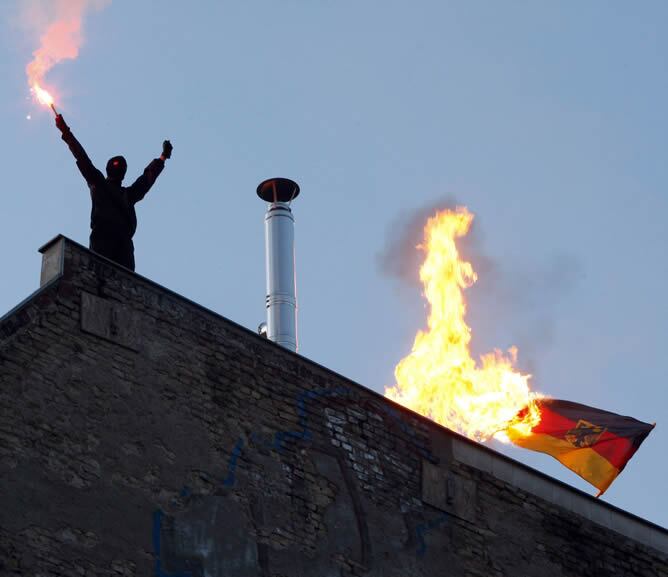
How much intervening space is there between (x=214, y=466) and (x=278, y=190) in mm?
8244

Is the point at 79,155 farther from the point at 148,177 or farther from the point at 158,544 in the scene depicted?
the point at 158,544

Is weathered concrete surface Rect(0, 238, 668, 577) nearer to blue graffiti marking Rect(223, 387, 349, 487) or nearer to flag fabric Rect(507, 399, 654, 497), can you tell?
blue graffiti marking Rect(223, 387, 349, 487)

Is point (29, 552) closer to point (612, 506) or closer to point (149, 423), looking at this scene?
point (149, 423)

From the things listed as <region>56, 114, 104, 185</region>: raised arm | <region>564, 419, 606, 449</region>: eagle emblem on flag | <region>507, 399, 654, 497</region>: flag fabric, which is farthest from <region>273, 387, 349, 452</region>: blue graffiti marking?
<region>564, 419, 606, 449</region>: eagle emblem on flag

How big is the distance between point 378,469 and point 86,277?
400 centimetres

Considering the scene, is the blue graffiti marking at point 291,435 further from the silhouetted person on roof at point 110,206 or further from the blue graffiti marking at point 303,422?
the silhouetted person on roof at point 110,206

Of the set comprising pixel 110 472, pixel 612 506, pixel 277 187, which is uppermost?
pixel 277 187

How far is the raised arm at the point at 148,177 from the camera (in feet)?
60.9

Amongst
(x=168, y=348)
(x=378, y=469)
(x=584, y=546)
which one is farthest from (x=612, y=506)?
(x=168, y=348)

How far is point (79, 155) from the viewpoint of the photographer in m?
Result: 17.9

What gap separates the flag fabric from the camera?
70.5ft

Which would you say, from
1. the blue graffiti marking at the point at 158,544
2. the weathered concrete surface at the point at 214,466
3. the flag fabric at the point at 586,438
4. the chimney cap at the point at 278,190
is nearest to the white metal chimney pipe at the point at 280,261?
the chimney cap at the point at 278,190

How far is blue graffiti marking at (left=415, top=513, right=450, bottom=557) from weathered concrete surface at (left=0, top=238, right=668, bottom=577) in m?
0.04

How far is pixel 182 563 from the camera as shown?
1603 cm
